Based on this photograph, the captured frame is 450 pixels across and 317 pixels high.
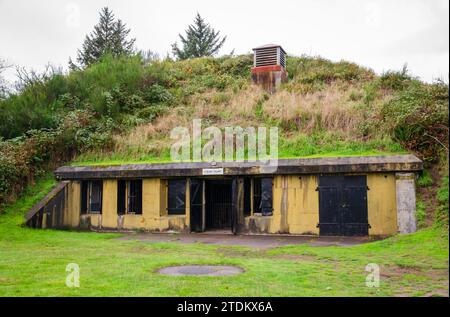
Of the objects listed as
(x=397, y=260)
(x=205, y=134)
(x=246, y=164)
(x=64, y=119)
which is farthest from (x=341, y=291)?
(x=64, y=119)

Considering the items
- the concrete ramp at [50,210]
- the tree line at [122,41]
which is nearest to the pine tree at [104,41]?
the tree line at [122,41]

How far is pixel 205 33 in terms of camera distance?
1745 inches

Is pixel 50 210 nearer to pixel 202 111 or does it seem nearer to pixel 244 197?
pixel 244 197

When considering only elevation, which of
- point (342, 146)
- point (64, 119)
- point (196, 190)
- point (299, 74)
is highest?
point (299, 74)

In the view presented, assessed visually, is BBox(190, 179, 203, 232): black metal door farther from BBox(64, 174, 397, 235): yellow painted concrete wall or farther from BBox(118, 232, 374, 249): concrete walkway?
BBox(118, 232, 374, 249): concrete walkway

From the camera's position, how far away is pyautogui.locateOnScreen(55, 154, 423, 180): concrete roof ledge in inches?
488

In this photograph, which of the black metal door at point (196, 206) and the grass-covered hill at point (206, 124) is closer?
the grass-covered hill at point (206, 124)

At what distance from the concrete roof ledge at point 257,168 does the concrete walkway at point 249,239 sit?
6.26 ft

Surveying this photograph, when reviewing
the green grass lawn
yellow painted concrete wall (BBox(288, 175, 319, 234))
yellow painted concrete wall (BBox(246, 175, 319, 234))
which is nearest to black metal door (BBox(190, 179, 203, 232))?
yellow painted concrete wall (BBox(246, 175, 319, 234))

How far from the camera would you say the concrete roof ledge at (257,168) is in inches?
488

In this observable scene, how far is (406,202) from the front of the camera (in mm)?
12031

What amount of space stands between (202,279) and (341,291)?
2105 millimetres

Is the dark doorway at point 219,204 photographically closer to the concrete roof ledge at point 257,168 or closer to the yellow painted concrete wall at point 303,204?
the concrete roof ledge at point 257,168
